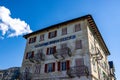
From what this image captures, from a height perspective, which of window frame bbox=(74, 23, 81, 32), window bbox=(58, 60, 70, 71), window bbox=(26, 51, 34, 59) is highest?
window frame bbox=(74, 23, 81, 32)

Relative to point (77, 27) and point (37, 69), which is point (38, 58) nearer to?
point (37, 69)

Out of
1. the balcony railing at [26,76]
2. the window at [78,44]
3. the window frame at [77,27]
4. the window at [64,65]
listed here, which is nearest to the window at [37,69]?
the balcony railing at [26,76]

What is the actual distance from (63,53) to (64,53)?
0.68 feet

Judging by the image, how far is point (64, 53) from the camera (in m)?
23.6

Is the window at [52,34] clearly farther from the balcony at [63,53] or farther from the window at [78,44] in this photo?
the window at [78,44]

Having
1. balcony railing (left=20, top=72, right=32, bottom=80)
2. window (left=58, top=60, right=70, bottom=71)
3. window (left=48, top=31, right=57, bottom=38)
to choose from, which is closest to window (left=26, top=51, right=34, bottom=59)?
balcony railing (left=20, top=72, right=32, bottom=80)

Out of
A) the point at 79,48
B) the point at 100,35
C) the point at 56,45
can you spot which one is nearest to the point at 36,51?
the point at 56,45

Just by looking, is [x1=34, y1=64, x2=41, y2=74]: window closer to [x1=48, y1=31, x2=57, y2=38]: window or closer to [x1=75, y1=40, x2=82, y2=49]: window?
[x1=48, y1=31, x2=57, y2=38]: window

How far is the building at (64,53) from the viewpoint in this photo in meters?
22.0

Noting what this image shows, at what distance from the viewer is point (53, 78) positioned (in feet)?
77.0

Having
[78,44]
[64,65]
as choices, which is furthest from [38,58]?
[78,44]

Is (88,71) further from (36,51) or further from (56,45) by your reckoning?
(36,51)

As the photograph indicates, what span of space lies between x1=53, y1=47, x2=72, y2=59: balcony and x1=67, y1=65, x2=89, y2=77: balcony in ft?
9.81

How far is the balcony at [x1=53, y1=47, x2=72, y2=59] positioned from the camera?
2349cm
